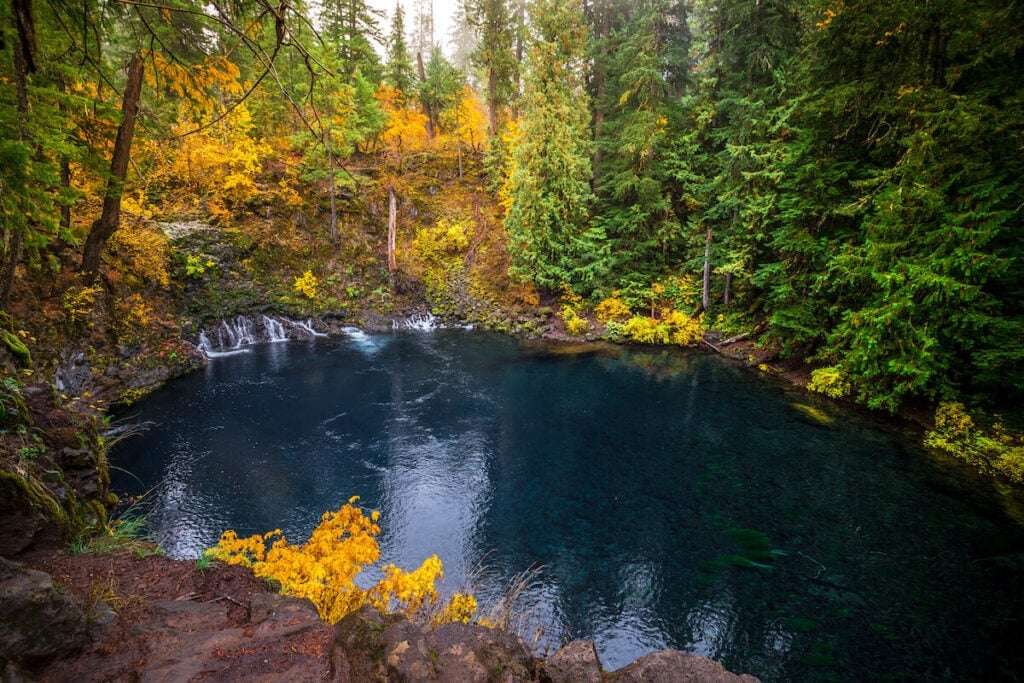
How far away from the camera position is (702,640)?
6977mm

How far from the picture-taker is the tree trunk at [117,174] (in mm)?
9904

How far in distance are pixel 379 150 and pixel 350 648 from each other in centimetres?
3167

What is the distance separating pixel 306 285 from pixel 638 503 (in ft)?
62.7

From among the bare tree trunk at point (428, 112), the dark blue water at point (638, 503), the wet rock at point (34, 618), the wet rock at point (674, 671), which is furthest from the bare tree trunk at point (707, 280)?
the wet rock at point (34, 618)

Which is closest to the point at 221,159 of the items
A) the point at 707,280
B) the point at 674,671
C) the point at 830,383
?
the point at 707,280

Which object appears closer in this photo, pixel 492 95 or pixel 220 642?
pixel 220 642

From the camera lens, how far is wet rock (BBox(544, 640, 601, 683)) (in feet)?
13.4

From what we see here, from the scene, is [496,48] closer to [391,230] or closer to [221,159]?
[391,230]

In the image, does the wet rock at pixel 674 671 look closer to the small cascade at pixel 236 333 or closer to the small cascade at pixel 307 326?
the small cascade at pixel 236 333

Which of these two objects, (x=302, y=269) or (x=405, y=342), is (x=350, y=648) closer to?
(x=405, y=342)

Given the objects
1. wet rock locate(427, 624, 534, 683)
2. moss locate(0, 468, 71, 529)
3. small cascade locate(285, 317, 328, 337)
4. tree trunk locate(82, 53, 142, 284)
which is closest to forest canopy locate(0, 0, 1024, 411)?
tree trunk locate(82, 53, 142, 284)

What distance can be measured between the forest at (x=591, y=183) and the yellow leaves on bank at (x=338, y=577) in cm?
468

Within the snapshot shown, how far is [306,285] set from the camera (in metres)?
22.9

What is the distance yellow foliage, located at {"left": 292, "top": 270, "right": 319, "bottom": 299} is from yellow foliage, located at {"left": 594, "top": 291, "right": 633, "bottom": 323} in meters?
14.3
